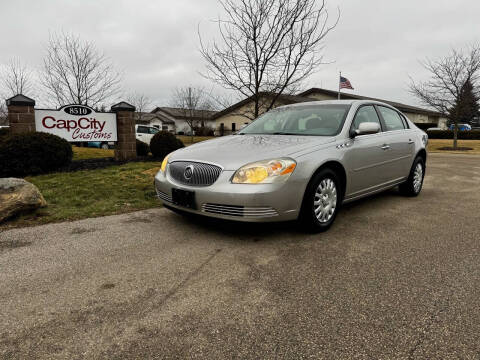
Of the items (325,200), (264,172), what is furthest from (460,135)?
(264,172)

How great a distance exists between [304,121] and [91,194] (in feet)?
12.0

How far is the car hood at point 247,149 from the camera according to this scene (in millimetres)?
3183

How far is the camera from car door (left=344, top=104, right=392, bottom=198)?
3.86 m

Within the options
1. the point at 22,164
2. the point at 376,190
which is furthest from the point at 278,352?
the point at 22,164

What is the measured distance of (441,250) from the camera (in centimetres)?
305

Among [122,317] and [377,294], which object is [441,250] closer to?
[377,294]

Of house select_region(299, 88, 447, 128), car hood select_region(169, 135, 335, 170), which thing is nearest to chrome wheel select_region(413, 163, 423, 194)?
car hood select_region(169, 135, 335, 170)

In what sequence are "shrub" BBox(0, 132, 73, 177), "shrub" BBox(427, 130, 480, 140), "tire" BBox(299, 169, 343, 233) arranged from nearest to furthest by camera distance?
"tire" BBox(299, 169, 343, 233), "shrub" BBox(0, 132, 73, 177), "shrub" BBox(427, 130, 480, 140)

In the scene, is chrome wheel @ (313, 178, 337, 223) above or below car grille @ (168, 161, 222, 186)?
below

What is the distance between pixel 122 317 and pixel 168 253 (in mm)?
997

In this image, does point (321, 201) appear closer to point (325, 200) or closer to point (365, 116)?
point (325, 200)

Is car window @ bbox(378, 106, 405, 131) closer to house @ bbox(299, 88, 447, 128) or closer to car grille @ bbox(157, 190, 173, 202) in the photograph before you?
car grille @ bbox(157, 190, 173, 202)

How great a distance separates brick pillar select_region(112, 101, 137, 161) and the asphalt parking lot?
6.30m

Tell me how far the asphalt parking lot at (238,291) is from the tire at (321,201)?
149mm
